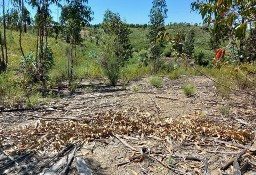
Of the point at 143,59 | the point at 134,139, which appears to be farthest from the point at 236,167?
the point at 143,59

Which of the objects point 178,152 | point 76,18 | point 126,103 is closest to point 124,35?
point 76,18

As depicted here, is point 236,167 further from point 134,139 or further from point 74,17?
point 74,17

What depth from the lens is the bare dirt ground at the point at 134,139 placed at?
3.77 metres

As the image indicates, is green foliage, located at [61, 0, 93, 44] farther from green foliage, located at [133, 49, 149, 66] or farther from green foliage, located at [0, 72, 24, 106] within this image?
green foliage, located at [133, 49, 149, 66]

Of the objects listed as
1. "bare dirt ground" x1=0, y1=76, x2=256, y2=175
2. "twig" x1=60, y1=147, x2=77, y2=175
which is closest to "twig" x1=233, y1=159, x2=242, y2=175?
"bare dirt ground" x1=0, y1=76, x2=256, y2=175

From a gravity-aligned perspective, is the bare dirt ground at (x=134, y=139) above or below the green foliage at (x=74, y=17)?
below

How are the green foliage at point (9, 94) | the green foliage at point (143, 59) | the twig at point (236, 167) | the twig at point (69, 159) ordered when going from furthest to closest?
the green foliage at point (143, 59) → the green foliage at point (9, 94) → the twig at point (69, 159) → the twig at point (236, 167)

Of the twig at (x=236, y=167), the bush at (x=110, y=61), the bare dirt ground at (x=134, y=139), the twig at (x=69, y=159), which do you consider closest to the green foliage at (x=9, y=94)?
the bare dirt ground at (x=134, y=139)

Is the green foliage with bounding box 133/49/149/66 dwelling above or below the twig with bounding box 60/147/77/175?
above

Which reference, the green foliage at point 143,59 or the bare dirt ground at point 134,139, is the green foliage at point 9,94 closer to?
the bare dirt ground at point 134,139

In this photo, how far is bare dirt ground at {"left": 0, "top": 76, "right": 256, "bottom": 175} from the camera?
12.4 ft

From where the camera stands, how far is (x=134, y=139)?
446cm

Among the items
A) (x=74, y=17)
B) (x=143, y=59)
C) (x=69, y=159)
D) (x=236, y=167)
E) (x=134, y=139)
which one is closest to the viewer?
(x=236, y=167)

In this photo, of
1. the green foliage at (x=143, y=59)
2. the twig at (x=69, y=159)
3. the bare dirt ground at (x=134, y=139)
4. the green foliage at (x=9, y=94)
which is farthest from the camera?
the green foliage at (x=143, y=59)
